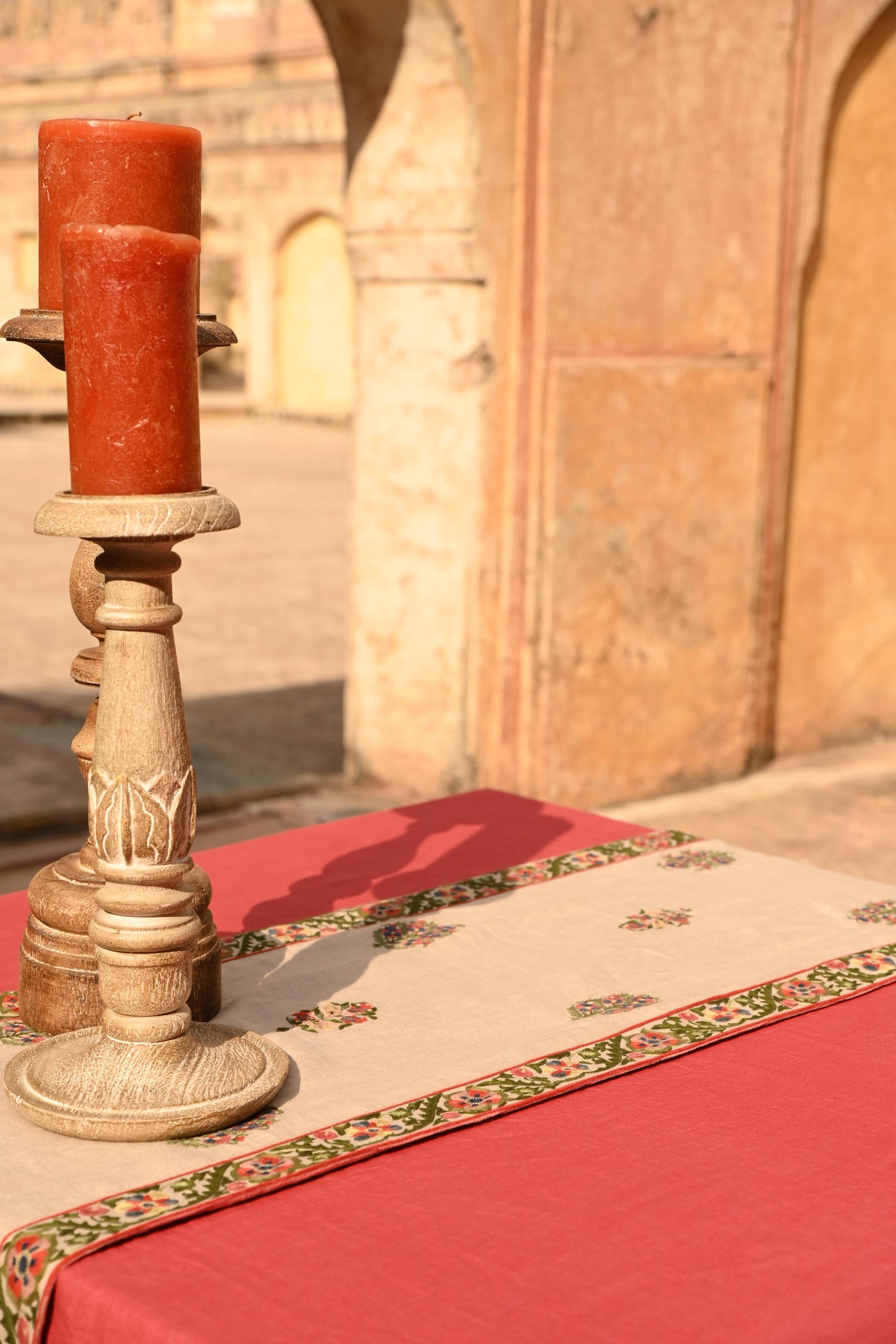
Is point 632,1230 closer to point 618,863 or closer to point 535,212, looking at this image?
point 618,863

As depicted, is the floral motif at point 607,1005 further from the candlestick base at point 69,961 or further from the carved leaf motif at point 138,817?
the carved leaf motif at point 138,817

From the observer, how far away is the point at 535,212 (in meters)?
4.45

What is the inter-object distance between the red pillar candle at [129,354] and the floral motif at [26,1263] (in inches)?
24.0

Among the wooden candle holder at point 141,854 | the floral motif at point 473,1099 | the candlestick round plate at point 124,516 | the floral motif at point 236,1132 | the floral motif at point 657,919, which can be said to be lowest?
the floral motif at point 657,919

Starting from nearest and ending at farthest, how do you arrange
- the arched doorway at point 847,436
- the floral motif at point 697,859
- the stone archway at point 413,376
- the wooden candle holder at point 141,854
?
the wooden candle holder at point 141,854 → the floral motif at point 697,859 → the stone archway at point 413,376 → the arched doorway at point 847,436

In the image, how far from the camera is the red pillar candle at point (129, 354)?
142cm

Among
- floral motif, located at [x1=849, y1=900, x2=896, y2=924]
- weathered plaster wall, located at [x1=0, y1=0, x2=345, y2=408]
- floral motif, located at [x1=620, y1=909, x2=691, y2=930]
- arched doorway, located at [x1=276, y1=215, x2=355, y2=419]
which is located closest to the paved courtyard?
floral motif, located at [x1=849, y1=900, x2=896, y2=924]

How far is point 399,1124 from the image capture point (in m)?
1.56

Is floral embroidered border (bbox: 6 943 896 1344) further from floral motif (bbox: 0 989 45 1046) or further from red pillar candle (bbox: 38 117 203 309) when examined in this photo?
red pillar candle (bbox: 38 117 203 309)

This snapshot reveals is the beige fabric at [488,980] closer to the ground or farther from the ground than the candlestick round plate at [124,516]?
closer to the ground

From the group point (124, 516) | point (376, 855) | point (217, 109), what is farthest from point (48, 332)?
point (217, 109)

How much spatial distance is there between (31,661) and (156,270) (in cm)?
563

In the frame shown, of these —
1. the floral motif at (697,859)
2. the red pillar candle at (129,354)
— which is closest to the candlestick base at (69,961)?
the red pillar candle at (129,354)

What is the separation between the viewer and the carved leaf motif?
1.48 metres
